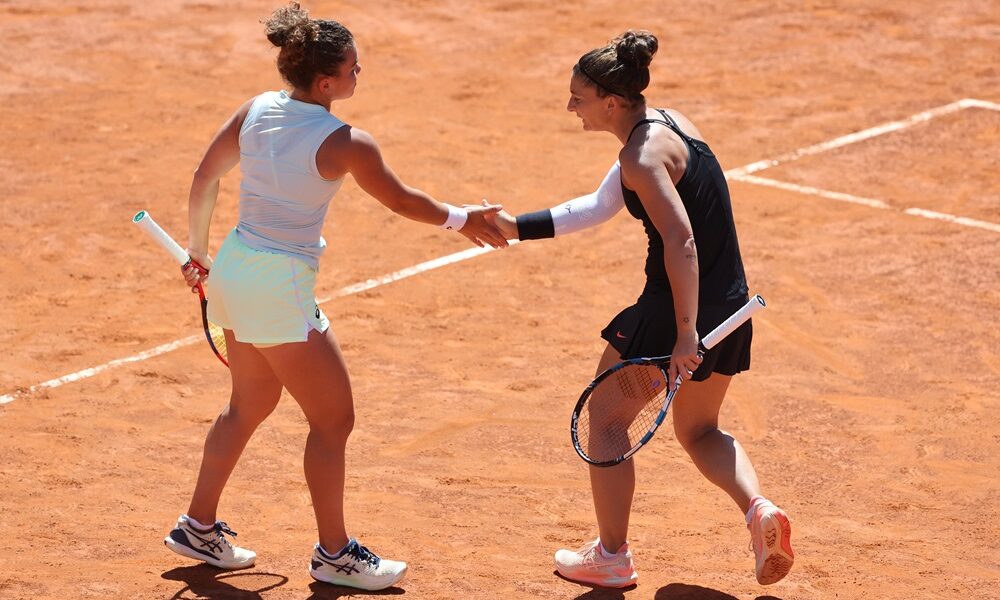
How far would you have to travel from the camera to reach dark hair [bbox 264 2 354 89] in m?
4.81

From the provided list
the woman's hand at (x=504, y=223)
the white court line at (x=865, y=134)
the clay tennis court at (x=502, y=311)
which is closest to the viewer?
the woman's hand at (x=504, y=223)

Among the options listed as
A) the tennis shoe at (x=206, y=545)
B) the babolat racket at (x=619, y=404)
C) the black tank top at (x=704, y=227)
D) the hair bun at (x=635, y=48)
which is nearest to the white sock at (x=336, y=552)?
the tennis shoe at (x=206, y=545)

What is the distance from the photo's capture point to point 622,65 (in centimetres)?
501

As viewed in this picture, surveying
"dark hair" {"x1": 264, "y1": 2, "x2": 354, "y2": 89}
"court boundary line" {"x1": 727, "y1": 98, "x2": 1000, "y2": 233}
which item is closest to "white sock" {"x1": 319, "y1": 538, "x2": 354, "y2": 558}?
"dark hair" {"x1": 264, "y1": 2, "x2": 354, "y2": 89}

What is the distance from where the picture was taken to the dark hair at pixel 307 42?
15.8ft

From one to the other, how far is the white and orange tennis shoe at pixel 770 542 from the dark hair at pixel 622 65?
1607mm

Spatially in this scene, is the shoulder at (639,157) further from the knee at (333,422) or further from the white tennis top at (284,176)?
the knee at (333,422)

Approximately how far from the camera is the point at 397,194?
4.96 metres

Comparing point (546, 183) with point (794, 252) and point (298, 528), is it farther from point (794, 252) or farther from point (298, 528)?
point (298, 528)

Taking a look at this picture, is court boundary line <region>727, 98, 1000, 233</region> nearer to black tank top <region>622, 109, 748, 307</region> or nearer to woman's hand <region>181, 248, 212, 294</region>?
black tank top <region>622, 109, 748, 307</region>

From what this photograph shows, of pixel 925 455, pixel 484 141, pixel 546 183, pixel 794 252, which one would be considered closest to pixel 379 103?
pixel 484 141

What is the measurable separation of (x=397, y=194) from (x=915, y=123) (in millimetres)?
8933

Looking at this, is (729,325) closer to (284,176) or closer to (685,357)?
(685,357)

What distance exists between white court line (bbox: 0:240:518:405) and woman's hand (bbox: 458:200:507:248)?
312 centimetres
